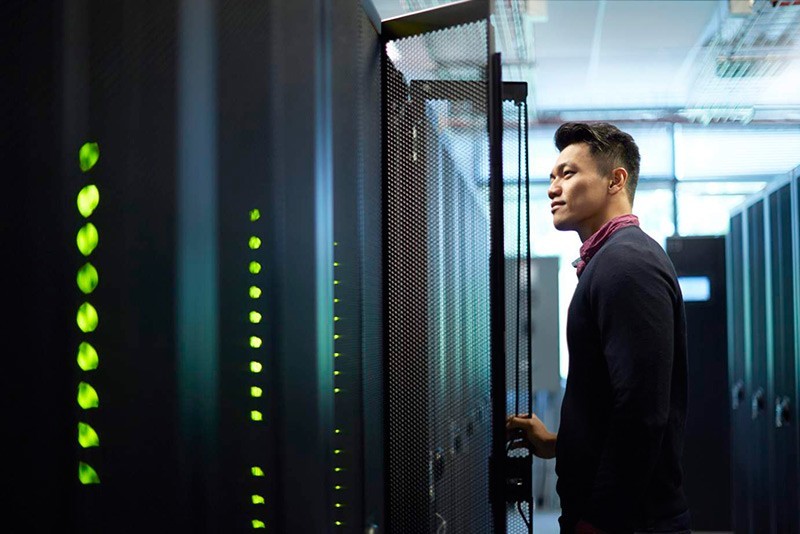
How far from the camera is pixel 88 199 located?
4.12 feet

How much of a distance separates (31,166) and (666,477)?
115 centimetres

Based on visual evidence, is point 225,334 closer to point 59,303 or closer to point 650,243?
point 59,303

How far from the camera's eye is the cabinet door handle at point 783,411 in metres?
3.30

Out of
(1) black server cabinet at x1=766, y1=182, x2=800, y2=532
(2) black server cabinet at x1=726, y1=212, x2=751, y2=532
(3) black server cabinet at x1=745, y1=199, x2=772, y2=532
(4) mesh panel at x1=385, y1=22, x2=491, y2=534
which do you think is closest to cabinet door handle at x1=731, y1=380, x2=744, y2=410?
(2) black server cabinet at x1=726, y1=212, x2=751, y2=532

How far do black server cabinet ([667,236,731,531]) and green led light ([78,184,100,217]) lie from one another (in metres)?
4.23

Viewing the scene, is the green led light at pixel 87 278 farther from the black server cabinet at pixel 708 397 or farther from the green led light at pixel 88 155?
the black server cabinet at pixel 708 397

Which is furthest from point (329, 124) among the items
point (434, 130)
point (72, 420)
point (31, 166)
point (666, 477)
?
point (666, 477)

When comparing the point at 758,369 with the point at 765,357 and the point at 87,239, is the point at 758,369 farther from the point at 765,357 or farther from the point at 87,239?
the point at 87,239

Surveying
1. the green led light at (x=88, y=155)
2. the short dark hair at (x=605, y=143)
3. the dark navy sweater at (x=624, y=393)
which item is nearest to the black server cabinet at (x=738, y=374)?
the short dark hair at (x=605, y=143)

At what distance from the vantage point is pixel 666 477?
4.92ft

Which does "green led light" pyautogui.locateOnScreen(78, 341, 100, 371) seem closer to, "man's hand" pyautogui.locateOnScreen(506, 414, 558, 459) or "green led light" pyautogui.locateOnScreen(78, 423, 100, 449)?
"green led light" pyautogui.locateOnScreen(78, 423, 100, 449)

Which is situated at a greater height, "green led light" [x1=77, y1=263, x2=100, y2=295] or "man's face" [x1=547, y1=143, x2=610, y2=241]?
"man's face" [x1=547, y1=143, x2=610, y2=241]

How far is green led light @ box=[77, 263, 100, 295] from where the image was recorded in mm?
1255

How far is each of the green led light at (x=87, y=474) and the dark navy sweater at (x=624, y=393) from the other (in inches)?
30.5
